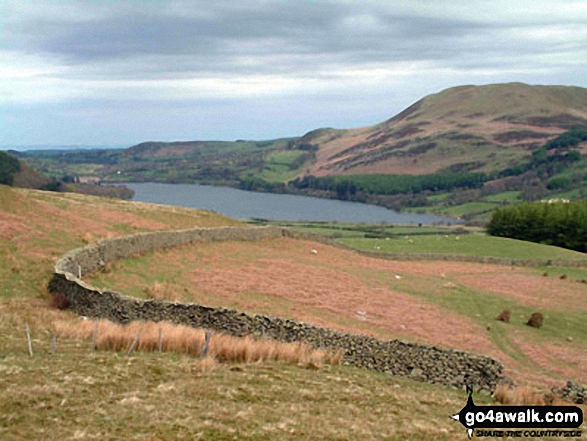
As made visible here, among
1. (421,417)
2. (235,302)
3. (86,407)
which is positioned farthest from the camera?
(235,302)

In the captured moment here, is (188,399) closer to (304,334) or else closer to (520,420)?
(304,334)

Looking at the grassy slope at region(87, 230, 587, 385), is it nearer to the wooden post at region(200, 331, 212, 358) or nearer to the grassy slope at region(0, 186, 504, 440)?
the grassy slope at region(0, 186, 504, 440)

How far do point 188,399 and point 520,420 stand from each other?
7.81 meters

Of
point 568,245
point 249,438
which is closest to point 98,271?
point 249,438

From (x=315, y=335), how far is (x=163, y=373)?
645 centimetres

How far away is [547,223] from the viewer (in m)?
89.9

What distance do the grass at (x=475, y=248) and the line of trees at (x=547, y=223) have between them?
1713cm

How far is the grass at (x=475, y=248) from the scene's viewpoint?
219ft

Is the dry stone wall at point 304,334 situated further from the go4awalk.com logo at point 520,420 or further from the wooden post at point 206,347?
the wooden post at point 206,347

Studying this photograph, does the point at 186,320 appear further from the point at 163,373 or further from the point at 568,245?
the point at 568,245

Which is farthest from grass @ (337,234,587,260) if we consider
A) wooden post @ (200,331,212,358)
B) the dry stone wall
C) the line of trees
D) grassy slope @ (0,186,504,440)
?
grassy slope @ (0,186,504,440)

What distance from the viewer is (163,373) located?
14.1 meters

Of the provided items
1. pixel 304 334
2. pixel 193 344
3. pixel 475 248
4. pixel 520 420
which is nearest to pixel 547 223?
pixel 475 248

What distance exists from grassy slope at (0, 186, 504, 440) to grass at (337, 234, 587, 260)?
51.2m
